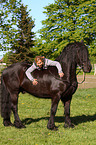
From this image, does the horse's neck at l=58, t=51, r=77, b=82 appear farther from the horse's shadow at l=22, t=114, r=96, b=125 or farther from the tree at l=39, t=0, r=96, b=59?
the tree at l=39, t=0, r=96, b=59

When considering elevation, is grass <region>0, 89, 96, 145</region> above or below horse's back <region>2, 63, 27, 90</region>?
below

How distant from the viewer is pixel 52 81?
6.03m

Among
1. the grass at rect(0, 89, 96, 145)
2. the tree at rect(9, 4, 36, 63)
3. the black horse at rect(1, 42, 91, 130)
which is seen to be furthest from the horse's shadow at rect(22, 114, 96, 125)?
the tree at rect(9, 4, 36, 63)

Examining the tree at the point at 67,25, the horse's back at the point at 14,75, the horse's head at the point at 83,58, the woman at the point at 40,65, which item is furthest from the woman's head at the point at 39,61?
the tree at the point at 67,25

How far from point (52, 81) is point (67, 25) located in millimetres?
29063

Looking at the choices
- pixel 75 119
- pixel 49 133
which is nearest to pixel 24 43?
pixel 75 119

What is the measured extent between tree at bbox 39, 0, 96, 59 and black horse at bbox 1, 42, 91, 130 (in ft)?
89.8

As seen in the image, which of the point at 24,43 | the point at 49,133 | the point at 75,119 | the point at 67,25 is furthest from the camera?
the point at 24,43

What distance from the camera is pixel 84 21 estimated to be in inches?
1383

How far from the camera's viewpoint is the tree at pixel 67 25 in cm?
3406

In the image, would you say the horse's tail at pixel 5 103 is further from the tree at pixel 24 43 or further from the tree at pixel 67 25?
the tree at pixel 24 43

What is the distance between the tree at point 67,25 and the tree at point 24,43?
431 inches

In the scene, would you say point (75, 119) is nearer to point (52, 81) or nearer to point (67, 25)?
point (52, 81)

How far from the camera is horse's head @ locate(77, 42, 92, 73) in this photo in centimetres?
581
